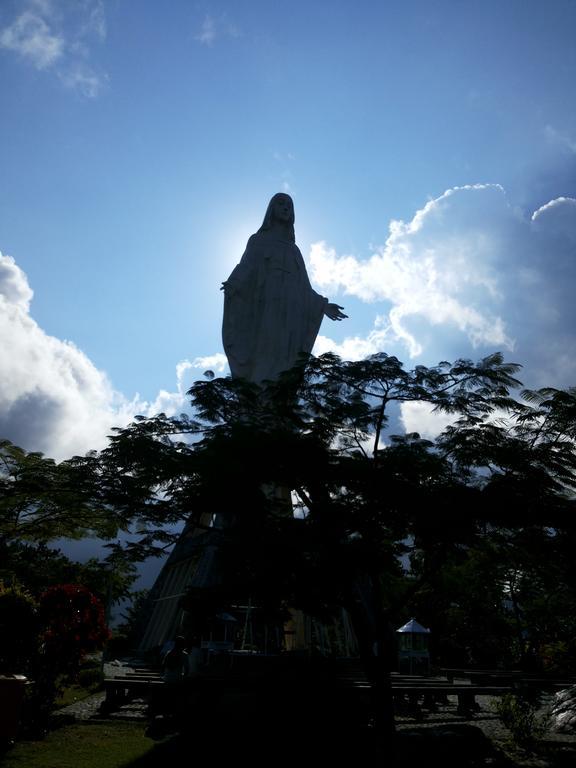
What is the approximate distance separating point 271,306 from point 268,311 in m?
0.18

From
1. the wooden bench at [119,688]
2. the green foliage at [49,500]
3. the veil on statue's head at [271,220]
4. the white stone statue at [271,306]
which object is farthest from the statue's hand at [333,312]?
the wooden bench at [119,688]

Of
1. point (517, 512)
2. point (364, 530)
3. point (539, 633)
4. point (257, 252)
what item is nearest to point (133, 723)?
point (364, 530)

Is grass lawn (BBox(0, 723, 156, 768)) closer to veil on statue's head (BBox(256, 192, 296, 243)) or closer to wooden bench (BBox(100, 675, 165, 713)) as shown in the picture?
wooden bench (BBox(100, 675, 165, 713))

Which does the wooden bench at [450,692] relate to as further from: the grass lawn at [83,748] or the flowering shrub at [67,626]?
the flowering shrub at [67,626]

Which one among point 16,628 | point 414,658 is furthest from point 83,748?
point 414,658

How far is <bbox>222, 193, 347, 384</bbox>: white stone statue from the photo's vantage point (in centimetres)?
1909

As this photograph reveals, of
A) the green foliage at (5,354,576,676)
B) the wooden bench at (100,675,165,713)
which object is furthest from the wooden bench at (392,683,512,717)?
the wooden bench at (100,675,165,713)

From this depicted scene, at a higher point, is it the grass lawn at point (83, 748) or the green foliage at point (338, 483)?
the green foliage at point (338, 483)

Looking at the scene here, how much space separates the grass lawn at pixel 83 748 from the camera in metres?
7.77

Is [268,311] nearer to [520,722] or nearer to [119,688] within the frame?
[119,688]

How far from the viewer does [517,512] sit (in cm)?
842

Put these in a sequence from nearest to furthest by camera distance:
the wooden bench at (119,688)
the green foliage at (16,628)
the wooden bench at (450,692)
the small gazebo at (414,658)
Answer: the green foliage at (16,628) → the wooden bench at (119,688) → the wooden bench at (450,692) → the small gazebo at (414,658)

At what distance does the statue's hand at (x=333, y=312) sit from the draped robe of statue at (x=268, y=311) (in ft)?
0.45

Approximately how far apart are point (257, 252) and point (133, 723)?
13.4 m
